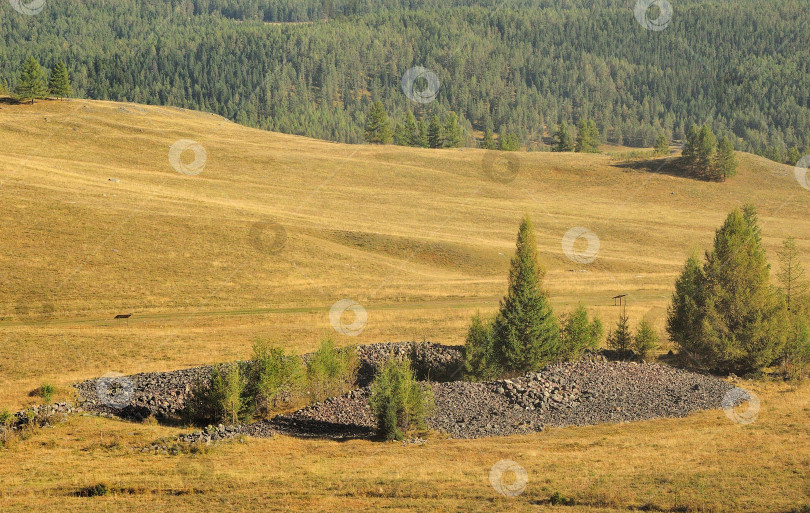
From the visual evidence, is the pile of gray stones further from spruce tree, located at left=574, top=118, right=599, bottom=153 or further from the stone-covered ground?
spruce tree, located at left=574, top=118, right=599, bottom=153

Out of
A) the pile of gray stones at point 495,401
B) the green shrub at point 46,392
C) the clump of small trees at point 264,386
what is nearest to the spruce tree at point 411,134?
the pile of gray stones at point 495,401

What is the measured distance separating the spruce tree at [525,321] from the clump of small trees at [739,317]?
33.9ft

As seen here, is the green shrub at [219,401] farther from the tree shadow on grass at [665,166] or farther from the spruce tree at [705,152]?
the spruce tree at [705,152]

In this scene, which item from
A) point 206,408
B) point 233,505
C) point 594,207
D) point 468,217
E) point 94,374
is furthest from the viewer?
point 594,207

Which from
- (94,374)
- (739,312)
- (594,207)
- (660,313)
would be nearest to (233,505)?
(94,374)

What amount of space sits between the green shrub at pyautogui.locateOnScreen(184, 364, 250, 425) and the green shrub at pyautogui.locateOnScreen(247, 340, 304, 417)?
0.80 meters

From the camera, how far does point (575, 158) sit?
150750 millimetres

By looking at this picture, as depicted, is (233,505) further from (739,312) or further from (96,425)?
(739,312)

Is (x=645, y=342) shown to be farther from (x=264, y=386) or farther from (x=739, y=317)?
(x=264, y=386)

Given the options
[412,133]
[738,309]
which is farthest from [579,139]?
[738,309]

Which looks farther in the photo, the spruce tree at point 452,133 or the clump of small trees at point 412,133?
the spruce tree at point 452,133

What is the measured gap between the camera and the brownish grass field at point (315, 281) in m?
25.5

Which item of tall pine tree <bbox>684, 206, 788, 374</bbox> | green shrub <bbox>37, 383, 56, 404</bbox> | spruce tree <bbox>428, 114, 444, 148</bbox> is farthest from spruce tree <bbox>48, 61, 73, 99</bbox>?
tall pine tree <bbox>684, 206, 788, 374</bbox>

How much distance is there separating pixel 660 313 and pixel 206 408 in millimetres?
42369
